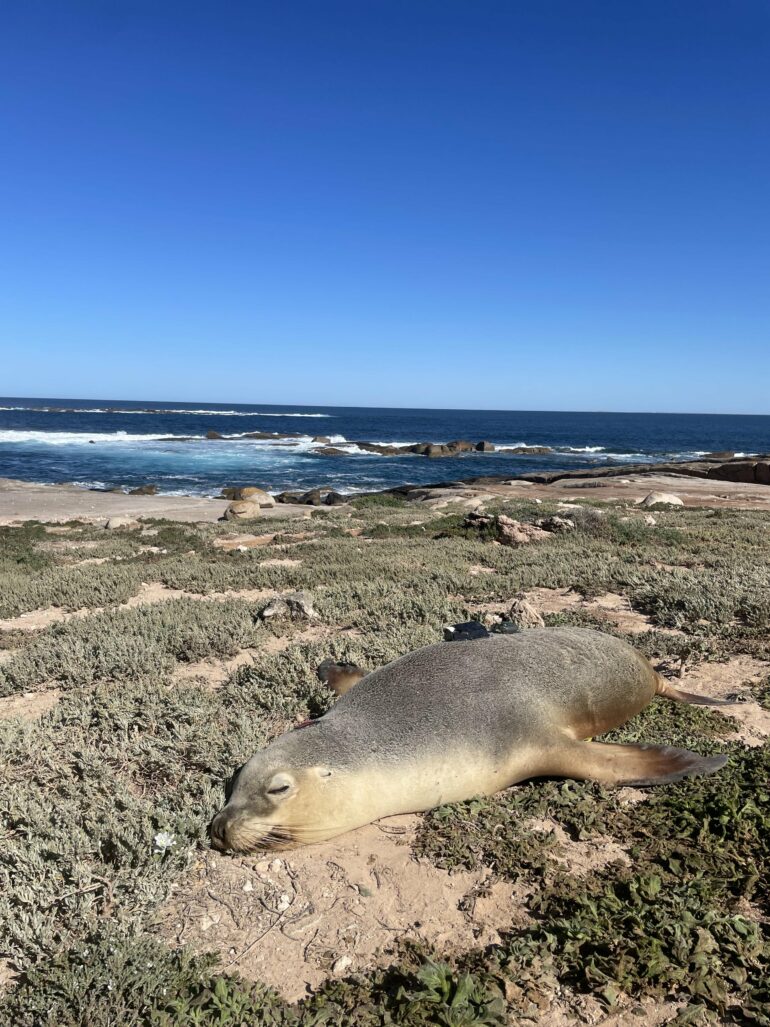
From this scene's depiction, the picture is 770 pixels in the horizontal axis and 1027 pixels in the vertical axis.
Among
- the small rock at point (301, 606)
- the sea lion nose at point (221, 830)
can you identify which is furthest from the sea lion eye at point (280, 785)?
the small rock at point (301, 606)

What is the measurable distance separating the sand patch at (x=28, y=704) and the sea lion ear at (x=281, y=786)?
9.94ft

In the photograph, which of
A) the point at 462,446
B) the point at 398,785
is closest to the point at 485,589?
the point at 398,785

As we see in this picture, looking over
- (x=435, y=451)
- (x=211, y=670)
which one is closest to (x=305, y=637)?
(x=211, y=670)

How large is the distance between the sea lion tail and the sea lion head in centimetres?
300

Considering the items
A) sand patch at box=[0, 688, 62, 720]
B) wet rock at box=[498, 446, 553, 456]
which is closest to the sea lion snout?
sand patch at box=[0, 688, 62, 720]

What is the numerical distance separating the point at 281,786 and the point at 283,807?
0.40 ft

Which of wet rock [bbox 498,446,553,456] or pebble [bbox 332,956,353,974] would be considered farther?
wet rock [bbox 498,446,553,456]

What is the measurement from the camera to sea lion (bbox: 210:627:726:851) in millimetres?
3334

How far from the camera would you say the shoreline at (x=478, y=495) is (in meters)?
22.8

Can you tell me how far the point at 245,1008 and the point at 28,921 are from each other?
3.87 ft

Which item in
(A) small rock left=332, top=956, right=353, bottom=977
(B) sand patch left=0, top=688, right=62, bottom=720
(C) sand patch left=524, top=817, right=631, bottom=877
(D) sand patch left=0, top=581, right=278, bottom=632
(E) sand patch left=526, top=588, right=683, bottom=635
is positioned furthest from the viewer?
(D) sand patch left=0, top=581, right=278, bottom=632

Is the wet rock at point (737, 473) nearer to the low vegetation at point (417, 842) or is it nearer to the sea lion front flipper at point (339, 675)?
the low vegetation at point (417, 842)

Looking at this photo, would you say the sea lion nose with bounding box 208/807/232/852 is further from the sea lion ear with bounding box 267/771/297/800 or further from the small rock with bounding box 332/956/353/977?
the small rock with bounding box 332/956/353/977

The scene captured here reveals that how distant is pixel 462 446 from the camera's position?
6806 cm
